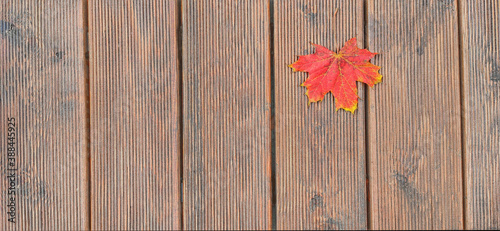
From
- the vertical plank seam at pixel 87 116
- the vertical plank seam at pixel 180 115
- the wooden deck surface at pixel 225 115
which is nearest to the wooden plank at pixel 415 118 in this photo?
the wooden deck surface at pixel 225 115

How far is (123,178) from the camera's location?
121cm

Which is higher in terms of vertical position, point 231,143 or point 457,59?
point 457,59

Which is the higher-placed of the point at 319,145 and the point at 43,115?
the point at 43,115

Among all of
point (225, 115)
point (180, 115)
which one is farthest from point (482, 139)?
point (180, 115)

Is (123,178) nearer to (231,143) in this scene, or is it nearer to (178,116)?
(178,116)

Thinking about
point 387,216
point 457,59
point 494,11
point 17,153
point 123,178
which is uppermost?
point 494,11

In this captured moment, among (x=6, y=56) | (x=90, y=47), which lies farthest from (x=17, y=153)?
(x=90, y=47)

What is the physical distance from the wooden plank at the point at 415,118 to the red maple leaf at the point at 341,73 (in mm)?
58

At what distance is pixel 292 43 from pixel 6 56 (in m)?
1.17

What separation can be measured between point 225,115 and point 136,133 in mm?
370

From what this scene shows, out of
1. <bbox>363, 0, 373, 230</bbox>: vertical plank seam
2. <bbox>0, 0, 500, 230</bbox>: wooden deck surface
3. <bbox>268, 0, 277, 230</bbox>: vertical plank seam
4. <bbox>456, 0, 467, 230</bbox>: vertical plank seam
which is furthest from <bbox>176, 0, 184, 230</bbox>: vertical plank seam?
<bbox>456, 0, 467, 230</bbox>: vertical plank seam

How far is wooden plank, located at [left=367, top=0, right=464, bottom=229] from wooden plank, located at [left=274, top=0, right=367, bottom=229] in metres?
0.07

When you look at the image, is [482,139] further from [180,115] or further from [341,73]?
[180,115]

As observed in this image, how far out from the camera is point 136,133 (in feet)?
3.99
